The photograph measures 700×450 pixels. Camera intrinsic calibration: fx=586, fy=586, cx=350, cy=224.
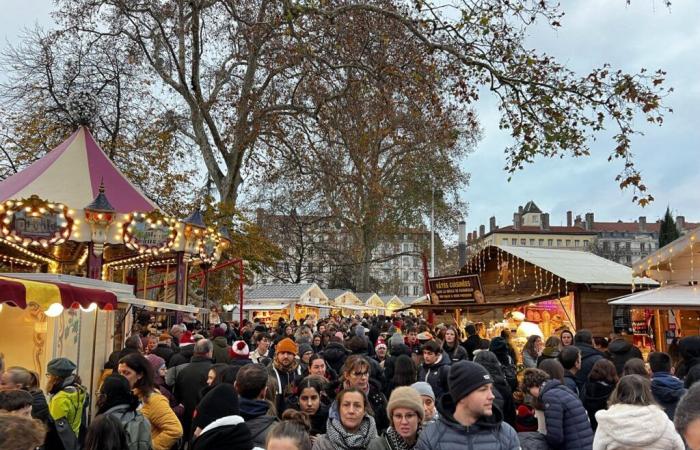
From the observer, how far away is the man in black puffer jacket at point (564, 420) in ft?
13.5

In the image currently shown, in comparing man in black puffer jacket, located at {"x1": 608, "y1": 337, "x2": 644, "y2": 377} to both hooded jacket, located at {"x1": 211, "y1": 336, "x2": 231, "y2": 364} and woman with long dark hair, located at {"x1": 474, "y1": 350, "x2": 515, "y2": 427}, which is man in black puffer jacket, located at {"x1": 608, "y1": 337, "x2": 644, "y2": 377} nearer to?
woman with long dark hair, located at {"x1": 474, "y1": 350, "x2": 515, "y2": 427}

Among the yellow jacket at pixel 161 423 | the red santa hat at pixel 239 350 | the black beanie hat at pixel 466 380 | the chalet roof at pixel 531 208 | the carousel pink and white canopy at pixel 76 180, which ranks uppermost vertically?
the chalet roof at pixel 531 208

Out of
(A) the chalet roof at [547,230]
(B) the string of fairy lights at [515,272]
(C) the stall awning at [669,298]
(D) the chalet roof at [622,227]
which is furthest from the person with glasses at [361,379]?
(D) the chalet roof at [622,227]

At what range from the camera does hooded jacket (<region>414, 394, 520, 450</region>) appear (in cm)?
289

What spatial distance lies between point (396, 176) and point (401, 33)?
25343 mm

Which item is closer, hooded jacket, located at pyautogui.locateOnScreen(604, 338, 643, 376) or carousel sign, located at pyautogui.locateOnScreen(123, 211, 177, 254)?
hooded jacket, located at pyautogui.locateOnScreen(604, 338, 643, 376)

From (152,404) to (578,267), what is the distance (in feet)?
44.7

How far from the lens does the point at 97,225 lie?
1197cm

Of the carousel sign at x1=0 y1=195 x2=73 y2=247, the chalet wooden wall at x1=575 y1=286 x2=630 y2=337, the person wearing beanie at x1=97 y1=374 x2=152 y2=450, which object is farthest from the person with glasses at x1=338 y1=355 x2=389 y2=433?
the chalet wooden wall at x1=575 y1=286 x2=630 y2=337

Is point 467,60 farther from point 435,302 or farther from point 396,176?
point 396,176

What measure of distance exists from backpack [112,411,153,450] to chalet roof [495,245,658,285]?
39.7ft

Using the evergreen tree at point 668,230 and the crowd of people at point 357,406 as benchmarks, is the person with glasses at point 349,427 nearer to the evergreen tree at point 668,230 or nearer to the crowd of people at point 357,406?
the crowd of people at point 357,406

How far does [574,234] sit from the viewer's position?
8938 cm

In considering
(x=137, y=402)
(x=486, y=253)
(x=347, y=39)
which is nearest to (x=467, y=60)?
(x=347, y=39)
